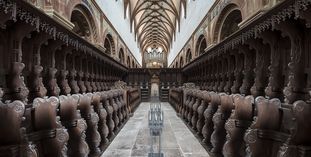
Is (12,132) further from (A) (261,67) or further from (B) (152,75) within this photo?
(B) (152,75)

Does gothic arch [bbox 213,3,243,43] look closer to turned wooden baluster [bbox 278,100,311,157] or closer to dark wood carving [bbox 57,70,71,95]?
dark wood carving [bbox 57,70,71,95]

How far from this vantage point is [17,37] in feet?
9.73

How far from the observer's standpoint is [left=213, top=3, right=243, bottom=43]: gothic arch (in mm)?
8176

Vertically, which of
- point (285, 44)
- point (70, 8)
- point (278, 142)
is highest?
point (70, 8)

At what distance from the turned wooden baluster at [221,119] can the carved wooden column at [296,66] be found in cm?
69

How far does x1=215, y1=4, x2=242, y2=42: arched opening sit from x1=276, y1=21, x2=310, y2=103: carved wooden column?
518cm

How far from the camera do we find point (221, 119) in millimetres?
A: 3230

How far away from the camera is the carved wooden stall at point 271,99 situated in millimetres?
1905

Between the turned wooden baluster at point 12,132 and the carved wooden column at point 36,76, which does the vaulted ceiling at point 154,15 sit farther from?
the turned wooden baluster at point 12,132

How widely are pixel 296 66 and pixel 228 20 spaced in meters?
6.34

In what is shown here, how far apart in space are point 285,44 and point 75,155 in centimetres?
341

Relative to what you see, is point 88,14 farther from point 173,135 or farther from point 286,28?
point 286,28

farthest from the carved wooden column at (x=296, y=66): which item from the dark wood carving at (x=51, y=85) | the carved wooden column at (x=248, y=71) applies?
the dark wood carving at (x=51, y=85)

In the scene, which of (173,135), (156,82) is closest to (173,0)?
(156,82)
